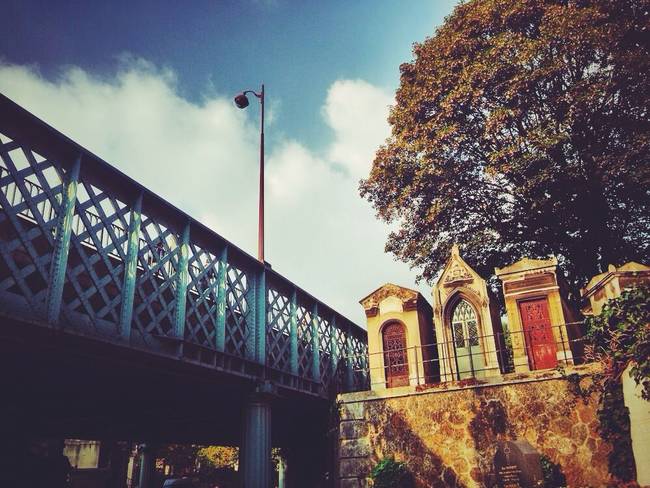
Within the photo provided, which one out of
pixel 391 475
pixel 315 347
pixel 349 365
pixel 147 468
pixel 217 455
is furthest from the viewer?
pixel 217 455

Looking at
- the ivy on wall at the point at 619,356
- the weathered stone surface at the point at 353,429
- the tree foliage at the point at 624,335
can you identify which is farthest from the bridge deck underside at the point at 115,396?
the tree foliage at the point at 624,335

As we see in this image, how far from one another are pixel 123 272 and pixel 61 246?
6.85 feet

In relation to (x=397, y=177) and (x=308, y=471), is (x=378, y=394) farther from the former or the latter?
(x=308, y=471)

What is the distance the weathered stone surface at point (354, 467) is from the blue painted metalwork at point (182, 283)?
6555 millimetres

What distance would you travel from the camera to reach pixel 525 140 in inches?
800

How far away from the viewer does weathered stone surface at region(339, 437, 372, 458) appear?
50.1 ft

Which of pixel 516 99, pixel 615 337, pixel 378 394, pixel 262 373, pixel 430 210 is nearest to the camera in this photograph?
pixel 615 337

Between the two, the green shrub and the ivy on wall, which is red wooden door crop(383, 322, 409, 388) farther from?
the ivy on wall

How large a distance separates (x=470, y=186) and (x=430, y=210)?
266 cm

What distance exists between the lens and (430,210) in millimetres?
22047

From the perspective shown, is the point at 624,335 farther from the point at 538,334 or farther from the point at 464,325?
the point at 464,325

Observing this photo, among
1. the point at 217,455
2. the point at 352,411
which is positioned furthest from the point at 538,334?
the point at 217,455

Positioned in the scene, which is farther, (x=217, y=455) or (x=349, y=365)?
(x=217, y=455)

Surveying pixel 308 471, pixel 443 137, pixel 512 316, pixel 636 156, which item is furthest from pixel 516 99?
pixel 308 471
